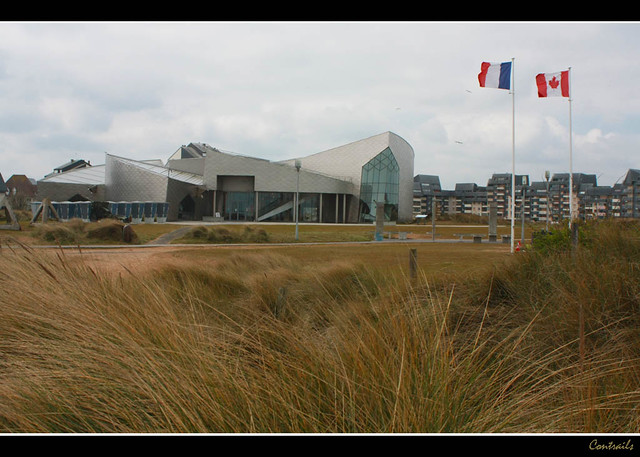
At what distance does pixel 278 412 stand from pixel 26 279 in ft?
11.5

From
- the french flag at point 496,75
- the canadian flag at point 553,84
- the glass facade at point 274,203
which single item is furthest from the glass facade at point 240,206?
the french flag at point 496,75

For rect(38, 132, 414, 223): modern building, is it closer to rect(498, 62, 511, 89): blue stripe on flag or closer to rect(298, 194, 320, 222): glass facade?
rect(298, 194, 320, 222): glass facade

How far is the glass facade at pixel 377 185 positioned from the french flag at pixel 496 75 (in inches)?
1927

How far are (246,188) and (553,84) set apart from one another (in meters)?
49.2

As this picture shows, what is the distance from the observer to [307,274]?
7.75 m

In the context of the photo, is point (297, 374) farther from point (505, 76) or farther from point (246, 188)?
point (246, 188)

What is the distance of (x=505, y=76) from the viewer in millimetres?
19672

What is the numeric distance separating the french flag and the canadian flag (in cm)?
323

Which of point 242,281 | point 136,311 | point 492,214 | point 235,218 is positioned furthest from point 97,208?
point 136,311

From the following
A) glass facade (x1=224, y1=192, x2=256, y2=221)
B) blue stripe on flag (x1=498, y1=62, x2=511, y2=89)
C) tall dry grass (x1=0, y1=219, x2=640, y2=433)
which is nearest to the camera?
tall dry grass (x1=0, y1=219, x2=640, y2=433)

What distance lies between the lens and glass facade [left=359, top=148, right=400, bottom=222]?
69.1 metres

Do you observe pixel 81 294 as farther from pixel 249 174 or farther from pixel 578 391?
pixel 249 174

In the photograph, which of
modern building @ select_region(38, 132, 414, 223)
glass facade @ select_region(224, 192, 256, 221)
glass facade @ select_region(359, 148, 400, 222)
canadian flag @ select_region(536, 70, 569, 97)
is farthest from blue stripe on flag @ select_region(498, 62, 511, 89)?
glass facade @ select_region(224, 192, 256, 221)

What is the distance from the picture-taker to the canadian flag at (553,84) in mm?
21547
